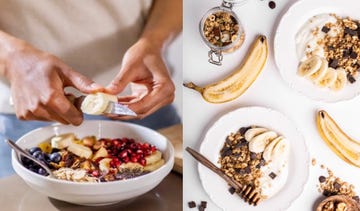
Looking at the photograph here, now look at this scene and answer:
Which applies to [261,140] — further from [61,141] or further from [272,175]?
[61,141]

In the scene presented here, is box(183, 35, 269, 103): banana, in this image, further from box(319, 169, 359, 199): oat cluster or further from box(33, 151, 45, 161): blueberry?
box(33, 151, 45, 161): blueberry

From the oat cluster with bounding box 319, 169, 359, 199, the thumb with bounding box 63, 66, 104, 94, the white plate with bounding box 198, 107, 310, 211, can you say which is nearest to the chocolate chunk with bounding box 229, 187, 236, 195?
the white plate with bounding box 198, 107, 310, 211

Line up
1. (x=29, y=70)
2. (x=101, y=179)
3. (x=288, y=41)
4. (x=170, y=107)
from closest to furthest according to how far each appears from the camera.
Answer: (x=288, y=41) < (x=101, y=179) < (x=29, y=70) < (x=170, y=107)

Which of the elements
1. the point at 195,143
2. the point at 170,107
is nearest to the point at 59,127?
the point at 170,107

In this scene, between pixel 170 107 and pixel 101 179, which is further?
pixel 170 107

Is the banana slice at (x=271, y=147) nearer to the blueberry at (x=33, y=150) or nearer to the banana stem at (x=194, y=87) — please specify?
the banana stem at (x=194, y=87)

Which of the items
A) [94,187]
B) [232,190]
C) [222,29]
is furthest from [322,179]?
[94,187]

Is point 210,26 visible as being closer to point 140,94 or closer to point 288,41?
point 288,41
